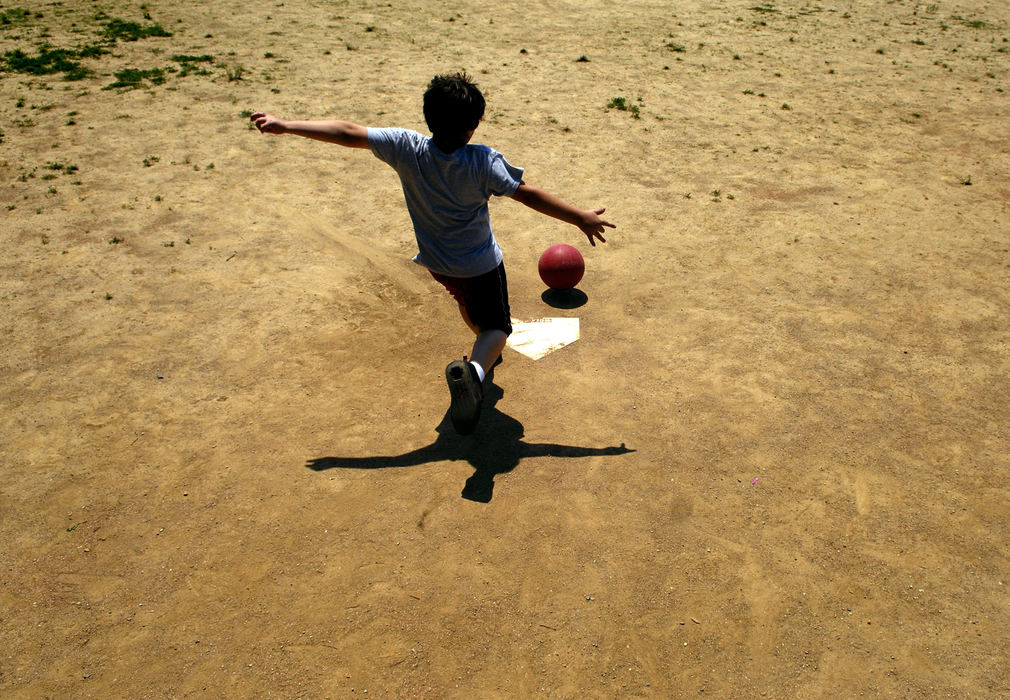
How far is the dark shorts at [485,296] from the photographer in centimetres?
499

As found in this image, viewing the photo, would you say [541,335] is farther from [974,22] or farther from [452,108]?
[974,22]

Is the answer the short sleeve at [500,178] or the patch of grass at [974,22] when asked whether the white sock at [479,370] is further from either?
the patch of grass at [974,22]

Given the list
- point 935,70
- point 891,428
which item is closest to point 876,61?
point 935,70

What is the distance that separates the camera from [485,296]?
5012 millimetres

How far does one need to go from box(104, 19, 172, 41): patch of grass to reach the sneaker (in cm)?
→ 1107

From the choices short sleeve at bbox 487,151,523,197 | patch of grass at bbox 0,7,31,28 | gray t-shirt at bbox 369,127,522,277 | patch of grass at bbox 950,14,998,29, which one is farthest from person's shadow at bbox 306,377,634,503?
patch of grass at bbox 950,14,998,29

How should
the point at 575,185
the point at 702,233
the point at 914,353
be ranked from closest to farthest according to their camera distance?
the point at 914,353 < the point at 702,233 < the point at 575,185

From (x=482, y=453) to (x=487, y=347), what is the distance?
0.69 meters

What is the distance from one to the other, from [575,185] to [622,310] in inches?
97.3

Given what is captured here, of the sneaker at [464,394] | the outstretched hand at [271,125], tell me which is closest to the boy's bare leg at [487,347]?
the sneaker at [464,394]

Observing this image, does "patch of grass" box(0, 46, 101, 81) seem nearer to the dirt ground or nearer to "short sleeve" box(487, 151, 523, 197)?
the dirt ground

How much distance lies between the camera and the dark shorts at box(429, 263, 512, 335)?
196 inches

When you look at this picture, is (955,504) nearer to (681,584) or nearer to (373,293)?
(681,584)

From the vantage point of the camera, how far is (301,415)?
5.27m
